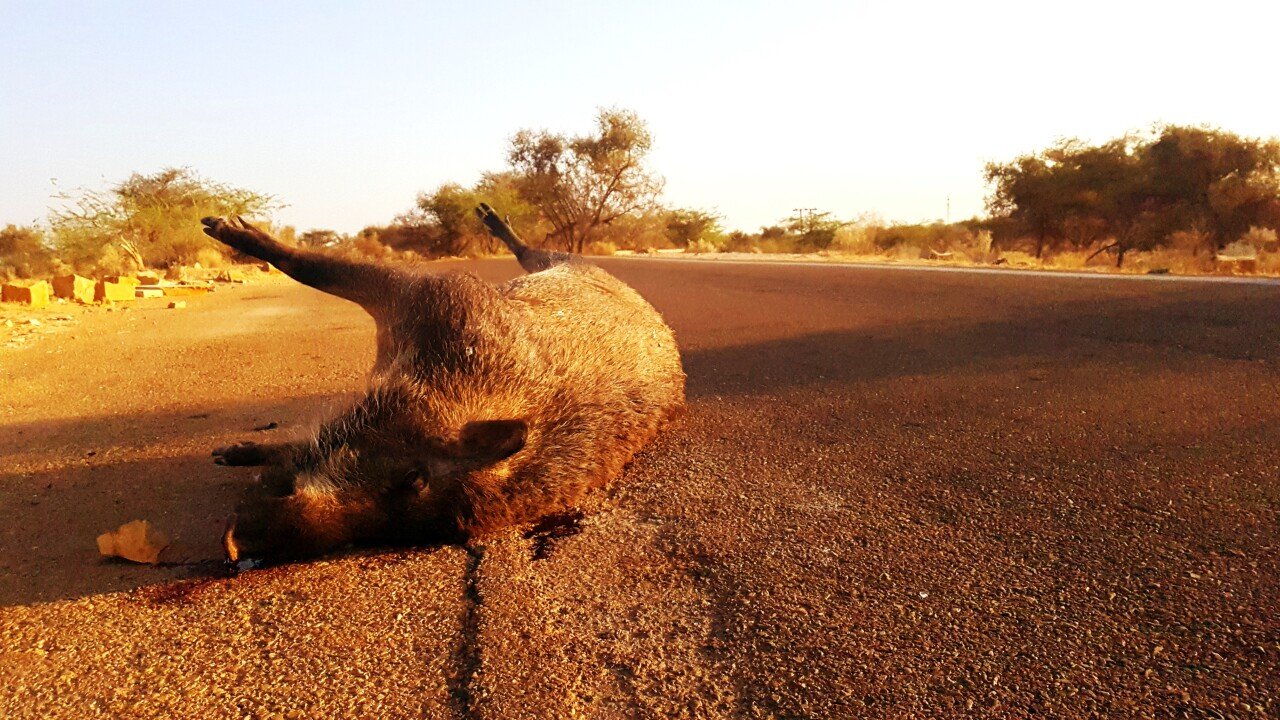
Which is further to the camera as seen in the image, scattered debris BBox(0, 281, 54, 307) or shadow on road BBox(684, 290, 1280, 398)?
scattered debris BBox(0, 281, 54, 307)

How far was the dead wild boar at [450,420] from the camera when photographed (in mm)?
2982

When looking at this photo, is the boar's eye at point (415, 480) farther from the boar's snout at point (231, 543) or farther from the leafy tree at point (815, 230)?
the leafy tree at point (815, 230)

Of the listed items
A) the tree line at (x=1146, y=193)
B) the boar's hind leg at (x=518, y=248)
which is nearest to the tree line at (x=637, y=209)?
the tree line at (x=1146, y=193)

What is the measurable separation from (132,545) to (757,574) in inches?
97.4

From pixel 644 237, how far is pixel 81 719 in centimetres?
3667

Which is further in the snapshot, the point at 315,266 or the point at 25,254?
the point at 25,254

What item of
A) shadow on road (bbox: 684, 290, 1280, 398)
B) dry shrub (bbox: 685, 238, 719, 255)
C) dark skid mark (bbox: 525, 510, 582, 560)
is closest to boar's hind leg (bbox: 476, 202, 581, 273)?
shadow on road (bbox: 684, 290, 1280, 398)

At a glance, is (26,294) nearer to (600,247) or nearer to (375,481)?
(375,481)

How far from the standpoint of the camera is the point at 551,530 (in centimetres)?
336

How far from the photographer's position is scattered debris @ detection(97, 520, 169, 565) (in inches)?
115

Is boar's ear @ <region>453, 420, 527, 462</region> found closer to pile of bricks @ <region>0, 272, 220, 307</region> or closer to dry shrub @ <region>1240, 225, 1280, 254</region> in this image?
pile of bricks @ <region>0, 272, 220, 307</region>

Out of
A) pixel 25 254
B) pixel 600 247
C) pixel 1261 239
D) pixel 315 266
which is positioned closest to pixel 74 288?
pixel 315 266

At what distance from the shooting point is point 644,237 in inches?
1491

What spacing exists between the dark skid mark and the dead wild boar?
54mm
